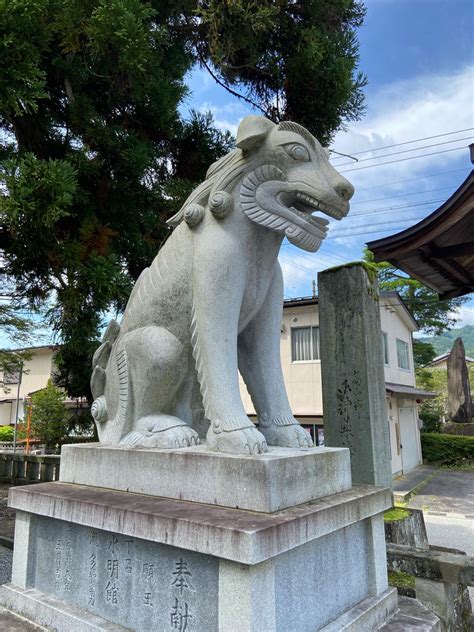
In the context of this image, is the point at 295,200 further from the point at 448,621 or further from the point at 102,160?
the point at 102,160

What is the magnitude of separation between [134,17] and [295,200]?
386 cm

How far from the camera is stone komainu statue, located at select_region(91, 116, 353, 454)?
7.39ft

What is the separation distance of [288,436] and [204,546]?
33.3 inches

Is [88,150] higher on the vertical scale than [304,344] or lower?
higher

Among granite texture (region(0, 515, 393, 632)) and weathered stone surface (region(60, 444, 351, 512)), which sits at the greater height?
weathered stone surface (region(60, 444, 351, 512))

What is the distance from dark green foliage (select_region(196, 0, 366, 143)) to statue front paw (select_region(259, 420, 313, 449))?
527 cm

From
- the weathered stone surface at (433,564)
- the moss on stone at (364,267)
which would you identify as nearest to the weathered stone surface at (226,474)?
the weathered stone surface at (433,564)

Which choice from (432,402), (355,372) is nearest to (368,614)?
(355,372)

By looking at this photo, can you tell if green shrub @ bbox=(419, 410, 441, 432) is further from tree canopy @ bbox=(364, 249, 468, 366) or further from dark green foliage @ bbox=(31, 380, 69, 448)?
dark green foliage @ bbox=(31, 380, 69, 448)

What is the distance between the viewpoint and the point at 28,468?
29.3ft

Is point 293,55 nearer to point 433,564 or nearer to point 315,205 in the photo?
point 315,205

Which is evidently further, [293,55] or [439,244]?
[293,55]

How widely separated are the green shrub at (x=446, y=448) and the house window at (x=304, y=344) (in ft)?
27.2

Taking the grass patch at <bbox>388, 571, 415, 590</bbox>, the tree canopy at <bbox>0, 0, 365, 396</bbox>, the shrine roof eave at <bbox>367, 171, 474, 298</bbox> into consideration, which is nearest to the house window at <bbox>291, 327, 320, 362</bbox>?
the tree canopy at <bbox>0, 0, 365, 396</bbox>
